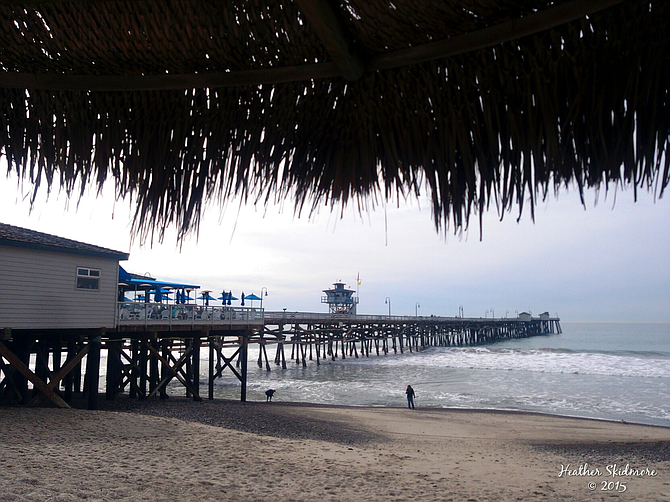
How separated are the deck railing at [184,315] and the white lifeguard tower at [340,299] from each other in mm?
45479

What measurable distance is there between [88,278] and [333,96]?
1239 centimetres

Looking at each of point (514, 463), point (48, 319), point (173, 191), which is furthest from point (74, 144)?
point (48, 319)

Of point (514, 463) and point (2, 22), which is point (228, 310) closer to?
point (514, 463)

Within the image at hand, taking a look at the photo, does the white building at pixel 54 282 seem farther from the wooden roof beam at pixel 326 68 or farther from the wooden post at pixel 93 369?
the wooden roof beam at pixel 326 68

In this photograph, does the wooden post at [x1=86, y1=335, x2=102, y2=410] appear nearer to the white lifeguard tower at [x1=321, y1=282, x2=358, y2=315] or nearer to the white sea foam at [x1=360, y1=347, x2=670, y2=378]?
the white sea foam at [x1=360, y1=347, x2=670, y2=378]

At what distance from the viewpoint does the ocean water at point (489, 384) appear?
2184cm

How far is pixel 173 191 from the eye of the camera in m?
2.31

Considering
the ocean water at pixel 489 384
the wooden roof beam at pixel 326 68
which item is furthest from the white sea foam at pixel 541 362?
the wooden roof beam at pixel 326 68

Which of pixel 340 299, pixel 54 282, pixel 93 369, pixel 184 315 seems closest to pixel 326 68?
pixel 54 282

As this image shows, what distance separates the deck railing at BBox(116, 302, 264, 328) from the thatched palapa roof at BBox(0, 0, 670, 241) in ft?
44.0

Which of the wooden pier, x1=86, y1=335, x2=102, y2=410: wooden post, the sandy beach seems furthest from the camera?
x1=86, y1=335, x2=102, y2=410: wooden post

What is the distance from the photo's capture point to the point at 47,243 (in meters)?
11.6

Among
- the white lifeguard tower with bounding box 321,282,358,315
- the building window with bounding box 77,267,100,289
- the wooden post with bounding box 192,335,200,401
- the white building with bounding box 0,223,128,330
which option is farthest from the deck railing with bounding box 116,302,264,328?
the white lifeguard tower with bounding box 321,282,358,315

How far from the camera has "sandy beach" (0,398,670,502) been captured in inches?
234
